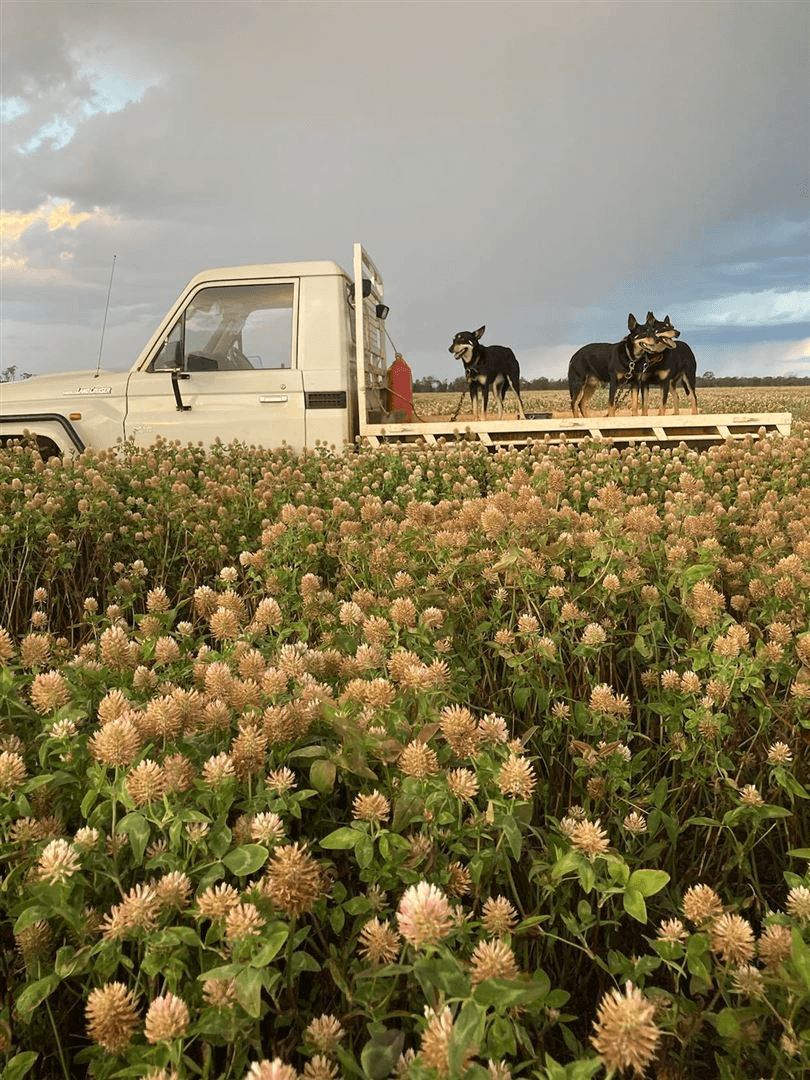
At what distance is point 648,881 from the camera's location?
1.45 meters

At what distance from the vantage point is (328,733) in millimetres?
1821

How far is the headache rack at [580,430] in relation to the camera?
27.0 feet

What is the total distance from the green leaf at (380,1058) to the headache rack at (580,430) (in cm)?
713

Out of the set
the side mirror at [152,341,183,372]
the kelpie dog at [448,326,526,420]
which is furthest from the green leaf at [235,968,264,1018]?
the kelpie dog at [448,326,526,420]

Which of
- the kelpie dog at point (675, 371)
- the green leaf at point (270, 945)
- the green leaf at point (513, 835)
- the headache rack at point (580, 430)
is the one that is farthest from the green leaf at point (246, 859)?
the kelpie dog at point (675, 371)

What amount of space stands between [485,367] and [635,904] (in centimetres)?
844

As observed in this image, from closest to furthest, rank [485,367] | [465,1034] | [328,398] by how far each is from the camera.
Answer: [465,1034] → [328,398] → [485,367]

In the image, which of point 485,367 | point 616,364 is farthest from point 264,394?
point 616,364

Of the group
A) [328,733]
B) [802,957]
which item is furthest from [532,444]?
[802,957]

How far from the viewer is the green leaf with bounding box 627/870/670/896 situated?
4.66 ft

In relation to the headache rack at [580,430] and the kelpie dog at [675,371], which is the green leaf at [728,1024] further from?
the kelpie dog at [675,371]

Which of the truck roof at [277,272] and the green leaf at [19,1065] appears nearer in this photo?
the green leaf at [19,1065]

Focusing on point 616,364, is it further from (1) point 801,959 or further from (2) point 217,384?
(1) point 801,959

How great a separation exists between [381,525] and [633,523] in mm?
1097
